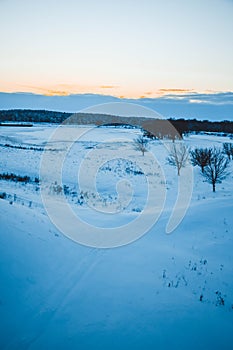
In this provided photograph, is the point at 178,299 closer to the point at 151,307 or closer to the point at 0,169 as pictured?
the point at 151,307

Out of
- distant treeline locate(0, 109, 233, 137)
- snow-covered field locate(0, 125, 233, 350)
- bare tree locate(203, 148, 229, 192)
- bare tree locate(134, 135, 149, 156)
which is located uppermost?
distant treeline locate(0, 109, 233, 137)

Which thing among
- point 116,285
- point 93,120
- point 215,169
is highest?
point 93,120

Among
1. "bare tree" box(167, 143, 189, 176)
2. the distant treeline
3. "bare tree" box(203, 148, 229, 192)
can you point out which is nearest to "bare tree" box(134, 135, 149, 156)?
"bare tree" box(167, 143, 189, 176)

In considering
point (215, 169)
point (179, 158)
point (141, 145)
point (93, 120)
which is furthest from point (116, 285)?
point (93, 120)

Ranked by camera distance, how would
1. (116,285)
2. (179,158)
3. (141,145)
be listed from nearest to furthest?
(116,285) < (179,158) < (141,145)

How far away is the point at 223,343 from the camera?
469cm

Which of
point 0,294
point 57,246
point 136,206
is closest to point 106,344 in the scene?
point 0,294

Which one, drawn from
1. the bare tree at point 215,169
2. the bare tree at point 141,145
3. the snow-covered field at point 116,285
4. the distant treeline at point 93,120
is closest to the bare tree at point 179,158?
the bare tree at point 215,169

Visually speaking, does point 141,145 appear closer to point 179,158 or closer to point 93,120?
point 179,158

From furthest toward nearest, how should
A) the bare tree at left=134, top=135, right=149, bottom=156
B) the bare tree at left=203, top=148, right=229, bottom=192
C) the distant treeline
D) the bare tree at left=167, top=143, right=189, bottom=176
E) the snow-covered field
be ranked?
the distant treeline, the bare tree at left=134, top=135, right=149, bottom=156, the bare tree at left=167, top=143, right=189, bottom=176, the bare tree at left=203, top=148, right=229, bottom=192, the snow-covered field

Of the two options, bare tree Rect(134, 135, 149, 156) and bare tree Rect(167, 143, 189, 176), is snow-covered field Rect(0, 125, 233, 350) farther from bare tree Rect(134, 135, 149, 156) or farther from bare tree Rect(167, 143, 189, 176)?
bare tree Rect(134, 135, 149, 156)

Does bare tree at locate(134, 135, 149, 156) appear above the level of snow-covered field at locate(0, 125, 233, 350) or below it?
above

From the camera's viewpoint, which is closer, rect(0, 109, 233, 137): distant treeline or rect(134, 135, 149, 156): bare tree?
rect(134, 135, 149, 156): bare tree

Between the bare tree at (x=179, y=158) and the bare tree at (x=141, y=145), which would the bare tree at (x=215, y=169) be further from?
the bare tree at (x=141, y=145)
